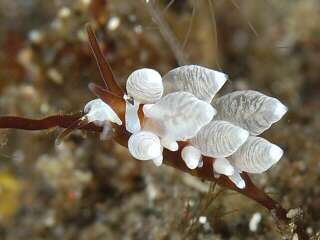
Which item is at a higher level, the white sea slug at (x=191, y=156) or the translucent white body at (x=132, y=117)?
the translucent white body at (x=132, y=117)

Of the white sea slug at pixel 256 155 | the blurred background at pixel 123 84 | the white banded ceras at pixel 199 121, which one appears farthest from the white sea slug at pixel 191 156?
the blurred background at pixel 123 84

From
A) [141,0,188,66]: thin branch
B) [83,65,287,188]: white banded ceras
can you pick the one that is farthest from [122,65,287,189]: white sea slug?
[141,0,188,66]: thin branch

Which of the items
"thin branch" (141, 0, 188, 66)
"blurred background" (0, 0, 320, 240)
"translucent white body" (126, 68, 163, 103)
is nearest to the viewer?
"translucent white body" (126, 68, 163, 103)

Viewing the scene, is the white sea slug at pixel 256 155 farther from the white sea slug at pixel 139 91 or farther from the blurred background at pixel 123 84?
the blurred background at pixel 123 84

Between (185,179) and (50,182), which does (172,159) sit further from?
(50,182)

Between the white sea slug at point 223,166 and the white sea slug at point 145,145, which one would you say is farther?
the white sea slug at point 223,166

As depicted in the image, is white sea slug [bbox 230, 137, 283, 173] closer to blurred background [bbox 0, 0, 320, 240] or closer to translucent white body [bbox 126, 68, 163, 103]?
translucent white body [bbox 126, 68, 163, 103]

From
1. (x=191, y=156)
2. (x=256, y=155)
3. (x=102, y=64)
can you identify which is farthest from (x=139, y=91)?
(x=256, y=155)

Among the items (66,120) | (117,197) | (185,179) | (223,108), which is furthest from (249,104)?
(117,197)

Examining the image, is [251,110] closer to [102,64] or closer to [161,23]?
[102,64]
